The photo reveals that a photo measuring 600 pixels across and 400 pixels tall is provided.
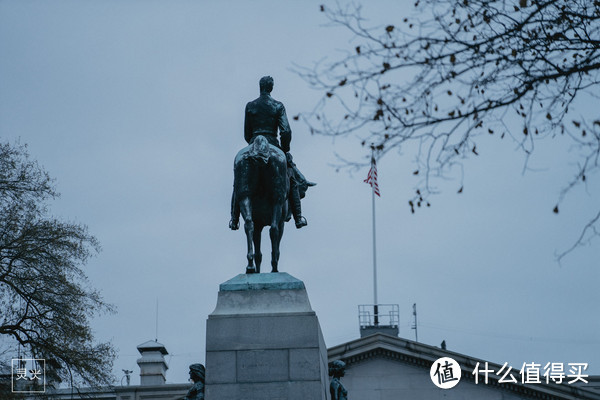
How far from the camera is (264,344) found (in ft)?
65.1

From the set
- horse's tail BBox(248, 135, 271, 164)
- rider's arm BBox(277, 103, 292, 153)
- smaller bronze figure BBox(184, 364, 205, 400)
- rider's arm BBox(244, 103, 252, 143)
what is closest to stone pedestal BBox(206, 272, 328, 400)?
smaller bronze figure BBox(184, 364, 205, 400)

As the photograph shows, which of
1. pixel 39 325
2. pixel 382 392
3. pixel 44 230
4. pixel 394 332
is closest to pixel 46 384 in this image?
pixel 39 325

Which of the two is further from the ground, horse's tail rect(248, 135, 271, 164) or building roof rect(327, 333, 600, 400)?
horse's tail rect(248, 135, 271, 164)

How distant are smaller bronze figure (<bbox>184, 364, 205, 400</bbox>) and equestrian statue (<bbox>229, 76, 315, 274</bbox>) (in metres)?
2.07

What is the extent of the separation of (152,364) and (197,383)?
31.8 m

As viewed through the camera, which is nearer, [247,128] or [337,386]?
[337,386]

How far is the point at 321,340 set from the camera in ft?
68.0

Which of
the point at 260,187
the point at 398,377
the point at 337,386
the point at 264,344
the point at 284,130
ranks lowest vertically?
the point at 337,386

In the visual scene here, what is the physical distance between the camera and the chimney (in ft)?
166

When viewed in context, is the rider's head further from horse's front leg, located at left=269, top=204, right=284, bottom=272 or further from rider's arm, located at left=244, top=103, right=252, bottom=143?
horse's front leg, located at left=269, top=204, right=284, bottom=272

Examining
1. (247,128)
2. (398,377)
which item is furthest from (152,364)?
(247,128)

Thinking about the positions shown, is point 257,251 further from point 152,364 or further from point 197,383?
point 152,364

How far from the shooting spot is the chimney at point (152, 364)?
50.6 m

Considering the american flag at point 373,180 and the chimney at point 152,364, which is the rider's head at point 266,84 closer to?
the american flag at point 373,180
